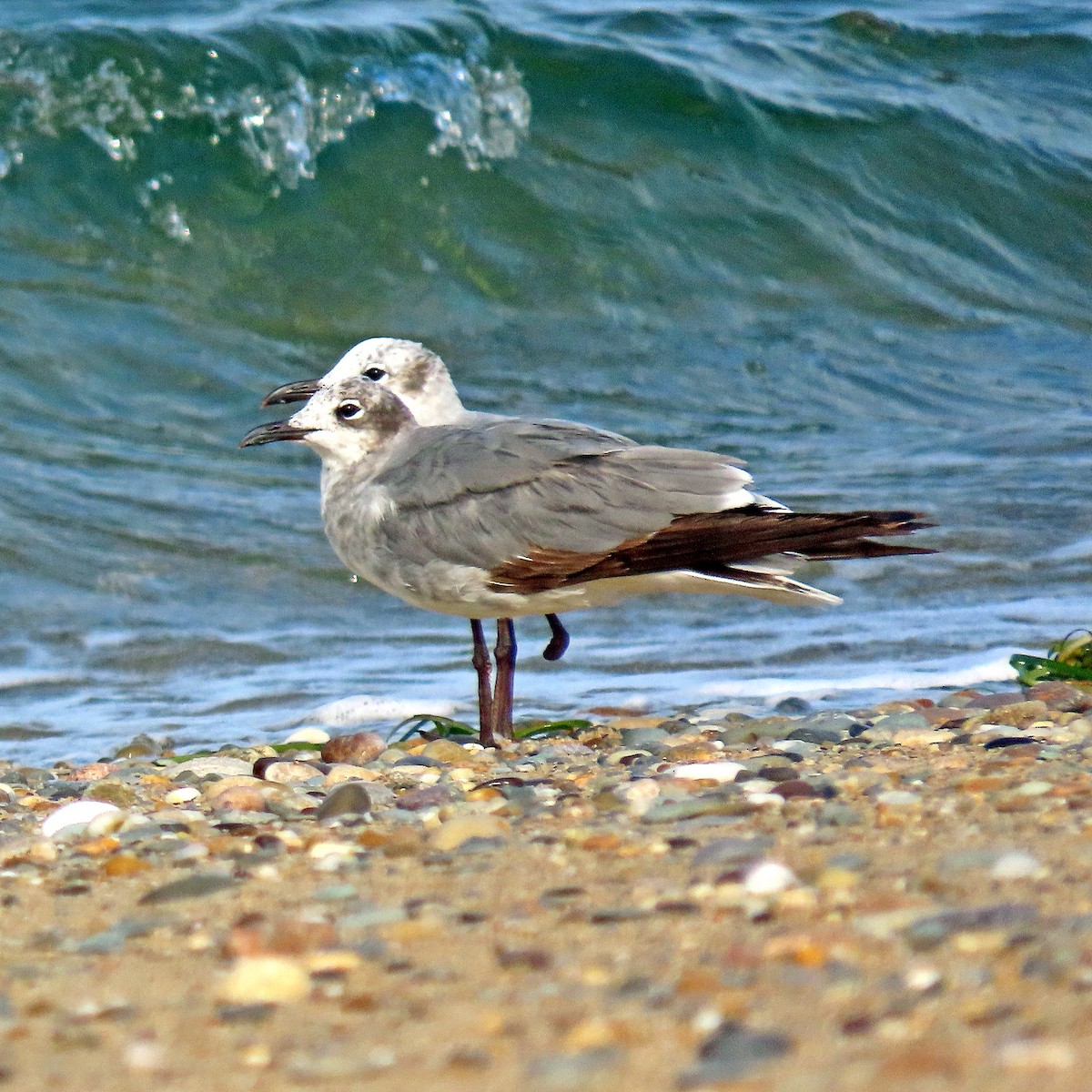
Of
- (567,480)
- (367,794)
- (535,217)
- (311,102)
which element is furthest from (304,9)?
(367,794)

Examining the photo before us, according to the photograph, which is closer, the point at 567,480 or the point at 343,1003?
the point at 343,1003

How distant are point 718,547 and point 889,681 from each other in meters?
1.56

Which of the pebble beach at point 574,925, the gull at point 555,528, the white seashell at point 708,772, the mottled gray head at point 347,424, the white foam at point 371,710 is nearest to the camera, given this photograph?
the pebble beach at point 574,925

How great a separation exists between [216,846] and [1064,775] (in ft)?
4.95

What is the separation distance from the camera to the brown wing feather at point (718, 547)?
3.95 meters

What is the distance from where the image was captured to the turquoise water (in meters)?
6.18

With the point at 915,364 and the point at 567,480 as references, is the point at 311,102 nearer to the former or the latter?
the point at 915,364

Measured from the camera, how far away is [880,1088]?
5.56ft

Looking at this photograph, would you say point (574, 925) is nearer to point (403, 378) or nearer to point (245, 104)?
point (403, 378)

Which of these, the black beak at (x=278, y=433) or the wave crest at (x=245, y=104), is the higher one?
the wave crest at (x=245, y=104)

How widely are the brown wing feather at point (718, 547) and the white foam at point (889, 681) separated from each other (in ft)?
4.25

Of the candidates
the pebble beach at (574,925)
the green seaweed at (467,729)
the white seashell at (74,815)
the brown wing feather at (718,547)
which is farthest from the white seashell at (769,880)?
the green seaweed at (467,729)

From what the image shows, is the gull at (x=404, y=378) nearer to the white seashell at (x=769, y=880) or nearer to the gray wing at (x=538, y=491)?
the gray wing at (x=538, y=491)

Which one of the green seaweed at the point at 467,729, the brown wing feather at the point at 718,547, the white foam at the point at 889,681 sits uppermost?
the brown wing feather at the point at 718,547
